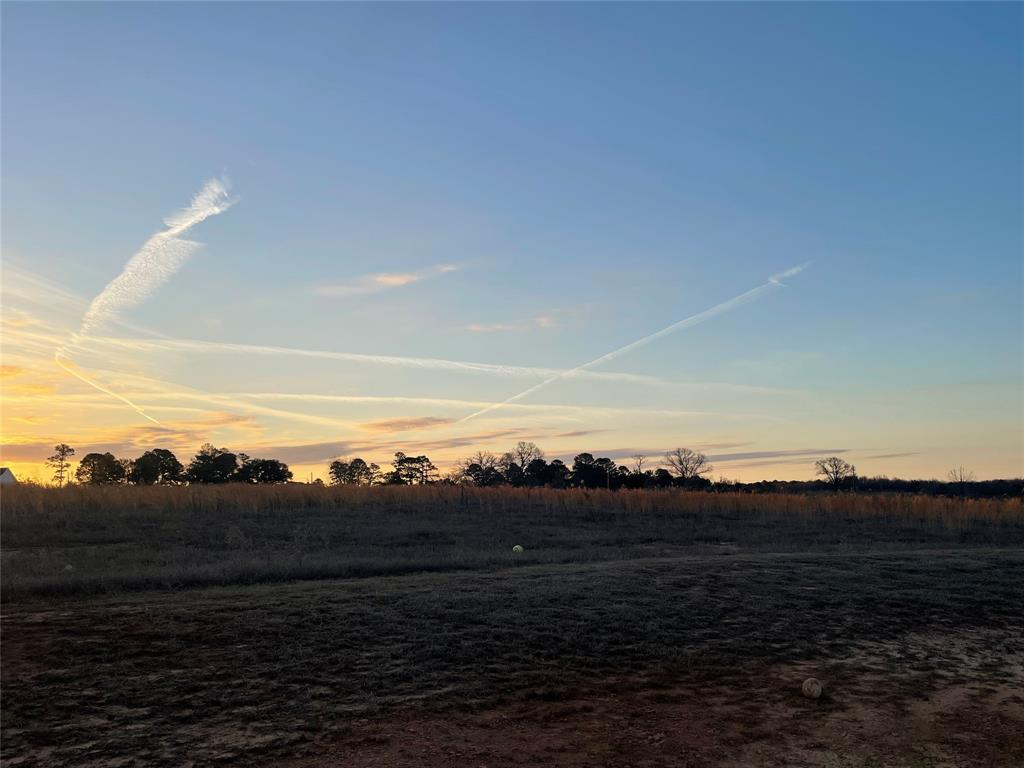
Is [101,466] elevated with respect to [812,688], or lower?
elevated

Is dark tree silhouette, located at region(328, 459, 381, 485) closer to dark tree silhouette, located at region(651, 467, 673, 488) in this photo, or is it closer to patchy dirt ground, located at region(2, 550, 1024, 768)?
dark tree silhouette, located at region(651, 467, 673, 488)

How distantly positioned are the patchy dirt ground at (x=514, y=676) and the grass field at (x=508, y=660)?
0.03m

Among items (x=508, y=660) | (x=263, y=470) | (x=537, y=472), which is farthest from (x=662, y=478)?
(x=508, y=660)

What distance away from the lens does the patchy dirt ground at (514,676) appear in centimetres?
620

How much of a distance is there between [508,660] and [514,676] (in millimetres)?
500

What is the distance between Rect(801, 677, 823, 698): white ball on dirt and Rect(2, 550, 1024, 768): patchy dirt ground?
99 mm

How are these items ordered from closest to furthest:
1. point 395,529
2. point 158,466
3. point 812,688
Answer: point 812,688 → point 395,529 → point 158,466

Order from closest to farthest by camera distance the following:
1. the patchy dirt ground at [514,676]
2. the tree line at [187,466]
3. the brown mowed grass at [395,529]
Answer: the patchy dirt ground at [514,676]
the brown mowed grass at [395,529]
the tree line at [187,466]

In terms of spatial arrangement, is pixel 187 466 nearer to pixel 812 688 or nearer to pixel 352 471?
pixel 352 471

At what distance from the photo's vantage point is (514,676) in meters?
8.00

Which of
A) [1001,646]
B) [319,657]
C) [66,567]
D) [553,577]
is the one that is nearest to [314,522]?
[66,567]

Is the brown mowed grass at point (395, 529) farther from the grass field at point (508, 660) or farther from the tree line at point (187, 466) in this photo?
the tree line at point (187, 466)

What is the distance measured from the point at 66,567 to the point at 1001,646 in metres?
15.0

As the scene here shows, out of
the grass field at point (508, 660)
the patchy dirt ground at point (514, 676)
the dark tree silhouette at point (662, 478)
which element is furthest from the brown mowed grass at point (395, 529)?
the dark tree silhouette at point (662, 478)
